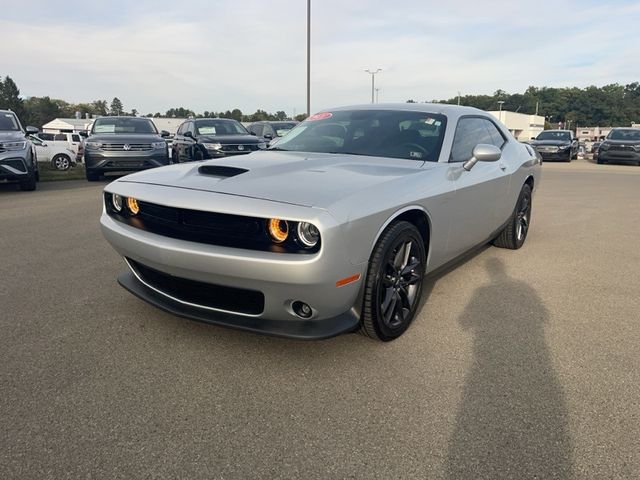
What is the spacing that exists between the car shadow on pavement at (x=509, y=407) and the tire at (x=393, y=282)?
47 cm

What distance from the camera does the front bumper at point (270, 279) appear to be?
2.39 m

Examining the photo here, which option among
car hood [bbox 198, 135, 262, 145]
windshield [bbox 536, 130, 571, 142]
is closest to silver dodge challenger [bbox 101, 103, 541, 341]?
car hood [bbox 198, 135, 262, 145]

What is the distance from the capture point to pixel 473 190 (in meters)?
3.78

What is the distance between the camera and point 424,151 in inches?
143

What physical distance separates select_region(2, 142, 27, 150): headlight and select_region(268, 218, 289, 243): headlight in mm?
8564

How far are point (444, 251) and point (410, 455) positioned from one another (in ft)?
5.87

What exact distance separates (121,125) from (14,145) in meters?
3.28

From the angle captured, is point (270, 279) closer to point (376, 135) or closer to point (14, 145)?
point (376, 135)

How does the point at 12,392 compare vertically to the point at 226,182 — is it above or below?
below

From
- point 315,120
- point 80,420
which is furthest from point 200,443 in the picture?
point 315,120

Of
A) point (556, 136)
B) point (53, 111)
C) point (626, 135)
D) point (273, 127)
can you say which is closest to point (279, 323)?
point (273, 127)

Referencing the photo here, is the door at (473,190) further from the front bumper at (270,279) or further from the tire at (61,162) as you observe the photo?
the tire at (61,162)

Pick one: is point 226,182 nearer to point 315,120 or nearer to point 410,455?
point 410,455

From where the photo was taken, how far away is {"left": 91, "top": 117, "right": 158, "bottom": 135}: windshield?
39.1 ft
